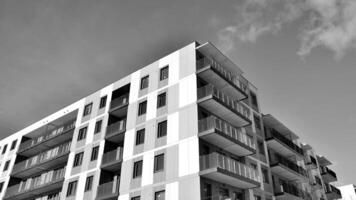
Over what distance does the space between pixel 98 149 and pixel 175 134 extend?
10523 millimetres

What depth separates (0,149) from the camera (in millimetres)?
51094

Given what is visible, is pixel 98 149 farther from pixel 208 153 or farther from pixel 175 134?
pixel 208 153

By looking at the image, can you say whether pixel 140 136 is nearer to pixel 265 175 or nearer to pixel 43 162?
pixel 265 175

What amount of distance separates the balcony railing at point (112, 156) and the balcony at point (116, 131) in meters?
1.64

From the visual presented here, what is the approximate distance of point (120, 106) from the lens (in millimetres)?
34031

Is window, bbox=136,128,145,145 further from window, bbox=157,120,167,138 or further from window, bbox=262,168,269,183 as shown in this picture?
window, bbox=262,168,269,183

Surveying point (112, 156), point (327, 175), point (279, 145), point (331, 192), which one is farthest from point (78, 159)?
point (327, 175)

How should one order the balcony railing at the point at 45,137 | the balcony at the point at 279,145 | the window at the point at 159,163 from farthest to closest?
the balcony railing at the point at 45,137
the balcony at the point at 279,145
the window at the point at 159,163

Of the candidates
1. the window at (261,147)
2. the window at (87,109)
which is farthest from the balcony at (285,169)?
the window at (87,109)

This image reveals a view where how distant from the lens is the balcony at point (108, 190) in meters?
29.0

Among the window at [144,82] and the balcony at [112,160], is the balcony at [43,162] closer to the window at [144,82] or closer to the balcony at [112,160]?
the balcony at [112,160]

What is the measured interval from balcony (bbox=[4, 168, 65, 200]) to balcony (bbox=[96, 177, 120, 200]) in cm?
742

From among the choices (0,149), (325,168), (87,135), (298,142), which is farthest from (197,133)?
(325,168)

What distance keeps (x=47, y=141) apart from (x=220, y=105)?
2484cm
